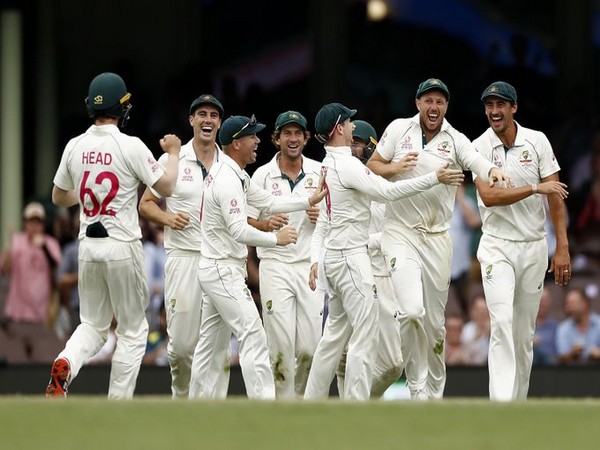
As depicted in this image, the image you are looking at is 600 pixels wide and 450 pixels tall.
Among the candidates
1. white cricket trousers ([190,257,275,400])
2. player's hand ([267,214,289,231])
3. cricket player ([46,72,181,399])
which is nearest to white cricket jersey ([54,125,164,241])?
cricket player ([46,72,181,399])

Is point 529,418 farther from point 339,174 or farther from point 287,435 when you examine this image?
point 339,174

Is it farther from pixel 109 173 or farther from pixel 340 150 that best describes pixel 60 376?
pixel 340 150

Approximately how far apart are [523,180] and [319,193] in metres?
1.55

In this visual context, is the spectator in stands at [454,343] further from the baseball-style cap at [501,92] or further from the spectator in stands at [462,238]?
the baseball-style cap at [501,92]

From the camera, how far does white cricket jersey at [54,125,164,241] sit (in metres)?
12.3

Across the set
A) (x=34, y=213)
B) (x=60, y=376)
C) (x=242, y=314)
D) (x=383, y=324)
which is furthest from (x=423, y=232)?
(x=34, y=213)

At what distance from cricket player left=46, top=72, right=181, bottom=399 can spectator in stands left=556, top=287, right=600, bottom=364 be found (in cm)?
570

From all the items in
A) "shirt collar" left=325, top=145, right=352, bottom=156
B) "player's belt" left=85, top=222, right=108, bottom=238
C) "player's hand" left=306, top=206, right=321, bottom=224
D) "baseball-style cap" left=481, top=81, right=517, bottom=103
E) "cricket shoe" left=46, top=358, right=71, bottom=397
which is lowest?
"cricket shoe" left=46, top=358, right=71, bottom=397

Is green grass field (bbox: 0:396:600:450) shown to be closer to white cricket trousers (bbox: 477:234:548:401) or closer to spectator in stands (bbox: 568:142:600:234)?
white cricket trousers (bbox: 477:234:548:401)

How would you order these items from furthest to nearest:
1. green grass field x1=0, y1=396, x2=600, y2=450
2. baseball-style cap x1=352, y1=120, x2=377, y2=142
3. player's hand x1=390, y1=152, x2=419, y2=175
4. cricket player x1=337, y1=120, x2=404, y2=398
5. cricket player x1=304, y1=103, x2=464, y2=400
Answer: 1. baseball-style cap x1=352, y1=120, x2=377, y2=142
2. cricket player x1=337, y1=120, x2=404, y2=398
3. player's hand x1=390, y1=152, x2=419, y2=175
4. cricket player x1=304, y1=103, x2=464, y2=400
5. green grass field x1=0, y1=396, x2=600, y2=450

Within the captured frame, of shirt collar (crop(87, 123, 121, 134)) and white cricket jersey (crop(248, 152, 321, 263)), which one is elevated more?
shirt collar (crop(87, 123, 121, 134))

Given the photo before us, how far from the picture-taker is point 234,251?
1284 cm

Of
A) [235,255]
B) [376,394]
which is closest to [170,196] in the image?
[235,255]

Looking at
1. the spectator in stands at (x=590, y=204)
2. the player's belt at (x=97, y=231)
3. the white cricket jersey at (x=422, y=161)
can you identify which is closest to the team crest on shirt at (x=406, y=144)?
the white cricket jersey at (x=422, y=161)
